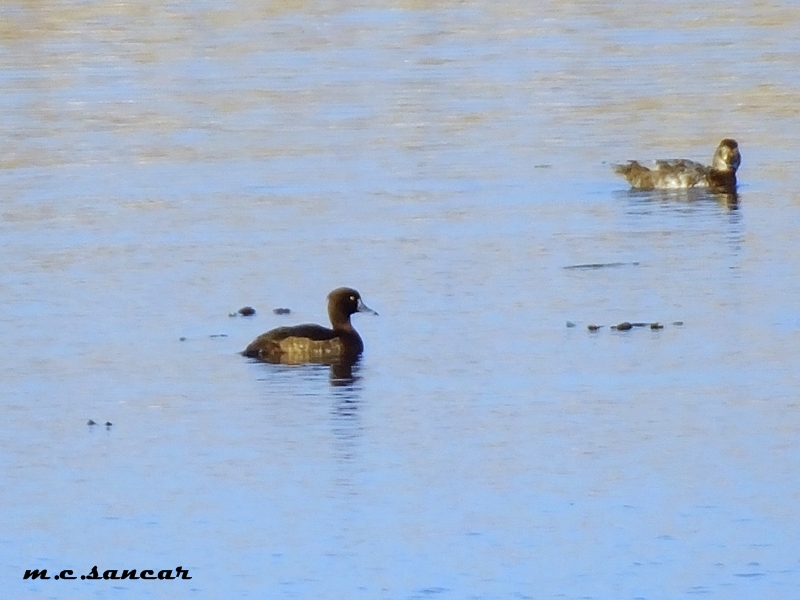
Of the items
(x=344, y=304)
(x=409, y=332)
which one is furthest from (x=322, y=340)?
(x=409, y=332)

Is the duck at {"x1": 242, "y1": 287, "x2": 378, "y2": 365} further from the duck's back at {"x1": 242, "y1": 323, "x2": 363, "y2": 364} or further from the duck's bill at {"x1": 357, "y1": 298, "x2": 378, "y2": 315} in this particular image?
the duck's bill at {"x1": 357, "y1": 298, "x2": 378, "y2": 315}

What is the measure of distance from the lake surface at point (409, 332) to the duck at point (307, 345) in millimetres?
107

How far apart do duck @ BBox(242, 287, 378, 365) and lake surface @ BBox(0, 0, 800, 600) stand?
107 mm

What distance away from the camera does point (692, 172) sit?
19.8 metres

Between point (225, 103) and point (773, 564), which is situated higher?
point (225, 103)

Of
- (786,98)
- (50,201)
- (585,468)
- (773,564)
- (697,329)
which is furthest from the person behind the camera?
(786,98)

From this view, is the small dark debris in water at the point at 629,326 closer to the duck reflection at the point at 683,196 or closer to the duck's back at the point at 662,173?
the duck reflection at the point at 683,196

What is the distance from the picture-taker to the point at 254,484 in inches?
426

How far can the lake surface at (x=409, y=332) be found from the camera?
32.1 feet

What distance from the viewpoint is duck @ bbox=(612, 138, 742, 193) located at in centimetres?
1964

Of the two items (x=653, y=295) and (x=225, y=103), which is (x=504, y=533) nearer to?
(x=653, y=295)

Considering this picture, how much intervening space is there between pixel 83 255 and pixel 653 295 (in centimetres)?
485

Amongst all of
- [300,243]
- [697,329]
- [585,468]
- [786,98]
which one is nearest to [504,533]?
[585,468]

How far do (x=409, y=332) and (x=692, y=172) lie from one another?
254 inches
